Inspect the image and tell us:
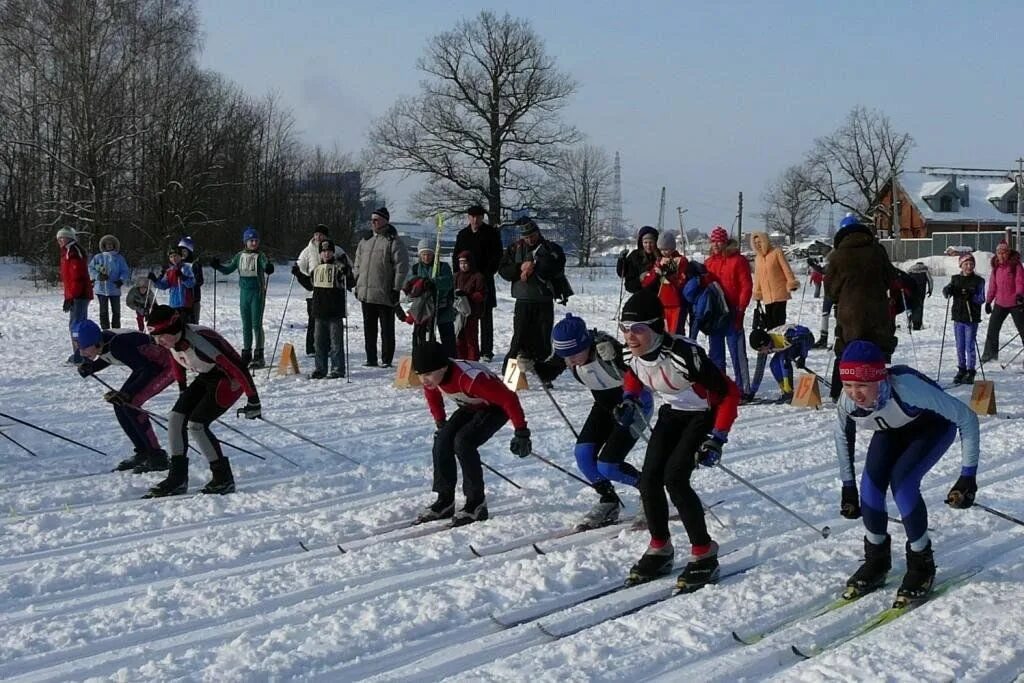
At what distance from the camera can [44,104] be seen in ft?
96.5

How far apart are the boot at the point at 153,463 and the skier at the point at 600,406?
3195mm

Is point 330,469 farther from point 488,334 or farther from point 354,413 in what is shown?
point 488,334

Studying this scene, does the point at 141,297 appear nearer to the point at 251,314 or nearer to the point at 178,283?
the point at 178,283

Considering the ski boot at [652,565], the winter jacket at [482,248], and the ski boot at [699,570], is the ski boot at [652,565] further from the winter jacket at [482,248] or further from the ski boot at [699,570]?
the winter jacket at [482,248]

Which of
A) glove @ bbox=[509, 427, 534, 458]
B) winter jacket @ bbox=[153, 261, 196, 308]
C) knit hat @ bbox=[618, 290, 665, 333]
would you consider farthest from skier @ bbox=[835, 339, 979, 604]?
winter jacket @ bbox=[153, 261, 196, 308]

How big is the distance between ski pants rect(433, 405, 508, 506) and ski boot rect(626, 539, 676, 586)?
136 centimetres

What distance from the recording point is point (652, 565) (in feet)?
17.1

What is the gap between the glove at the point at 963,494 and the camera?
15.1 feet

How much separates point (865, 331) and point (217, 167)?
29412 millimetres

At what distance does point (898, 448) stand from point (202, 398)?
15.2ft

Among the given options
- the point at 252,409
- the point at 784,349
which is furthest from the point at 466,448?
the point at 784,349

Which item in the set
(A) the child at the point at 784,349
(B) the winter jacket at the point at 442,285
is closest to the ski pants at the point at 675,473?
(A) the child at the point at 784,349

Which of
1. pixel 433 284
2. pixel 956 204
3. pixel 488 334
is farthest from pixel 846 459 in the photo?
pixel 956 204

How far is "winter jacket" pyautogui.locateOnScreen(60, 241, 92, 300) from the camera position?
1294cm
